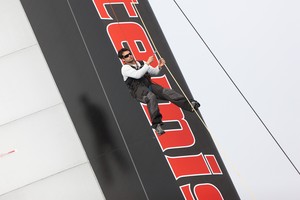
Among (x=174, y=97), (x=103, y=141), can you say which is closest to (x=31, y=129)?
(x=103, y=141)

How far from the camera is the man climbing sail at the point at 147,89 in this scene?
28.9 ft

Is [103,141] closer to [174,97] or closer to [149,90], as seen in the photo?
[149,90]

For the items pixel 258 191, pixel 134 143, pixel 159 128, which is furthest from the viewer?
pixel 258 191

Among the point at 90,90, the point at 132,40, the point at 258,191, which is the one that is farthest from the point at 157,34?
the point at 258,191

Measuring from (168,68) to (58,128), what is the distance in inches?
51.1

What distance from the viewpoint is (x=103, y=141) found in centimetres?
977

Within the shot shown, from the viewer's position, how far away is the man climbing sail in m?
8.81

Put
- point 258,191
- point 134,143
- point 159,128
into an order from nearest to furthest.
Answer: point 159,128
point 134,143
point 258,191

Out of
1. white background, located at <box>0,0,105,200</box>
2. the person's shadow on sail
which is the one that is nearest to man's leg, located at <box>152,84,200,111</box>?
the person's shadow on sail

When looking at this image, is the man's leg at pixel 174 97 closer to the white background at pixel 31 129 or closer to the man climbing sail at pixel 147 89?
the man climbing sail at pixel 147 89

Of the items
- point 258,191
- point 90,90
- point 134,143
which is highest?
point 90,90

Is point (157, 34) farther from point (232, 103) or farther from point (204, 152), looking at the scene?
point (232, 103)

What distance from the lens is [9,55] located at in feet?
33.1

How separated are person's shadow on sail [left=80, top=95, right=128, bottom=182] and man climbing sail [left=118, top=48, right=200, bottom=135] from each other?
826mm
